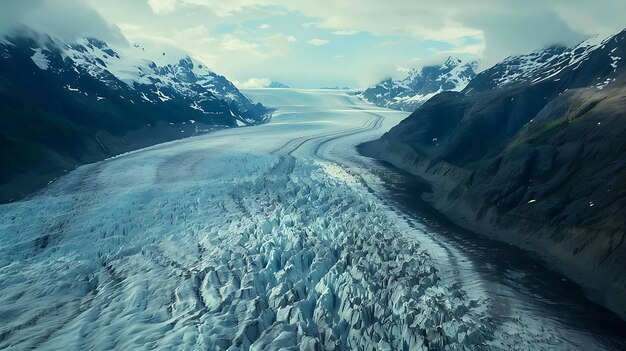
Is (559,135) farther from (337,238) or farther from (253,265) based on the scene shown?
(253,265)

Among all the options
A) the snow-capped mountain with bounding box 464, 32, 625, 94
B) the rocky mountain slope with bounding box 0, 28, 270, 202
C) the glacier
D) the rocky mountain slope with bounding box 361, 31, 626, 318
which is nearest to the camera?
the glacier

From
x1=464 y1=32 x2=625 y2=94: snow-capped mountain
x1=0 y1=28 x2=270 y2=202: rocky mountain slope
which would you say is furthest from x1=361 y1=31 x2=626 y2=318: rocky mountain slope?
x1=0 y1=28 x2=270 y2=202: rocky mountain slope

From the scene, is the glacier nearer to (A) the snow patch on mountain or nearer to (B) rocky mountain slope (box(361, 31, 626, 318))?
(B) rocky mountain slope (box(361, 31, 626, 318))

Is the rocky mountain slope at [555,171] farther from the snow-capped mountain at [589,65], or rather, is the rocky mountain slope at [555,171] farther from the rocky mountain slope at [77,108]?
the rocky mountain slope at [77,108]

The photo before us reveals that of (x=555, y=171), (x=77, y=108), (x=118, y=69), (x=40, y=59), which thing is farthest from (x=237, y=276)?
(x=118, y=69)

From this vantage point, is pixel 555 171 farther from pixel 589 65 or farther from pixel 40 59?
pixel 40 59

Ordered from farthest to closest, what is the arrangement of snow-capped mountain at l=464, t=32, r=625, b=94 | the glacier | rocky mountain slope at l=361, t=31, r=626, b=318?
snow-capped mountain at l=464, t=32, r=625, b=94
rocky mountain slope at l=361, t=31, r=626, b=318
the glacier

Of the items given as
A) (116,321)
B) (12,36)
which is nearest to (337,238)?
(116,321)
